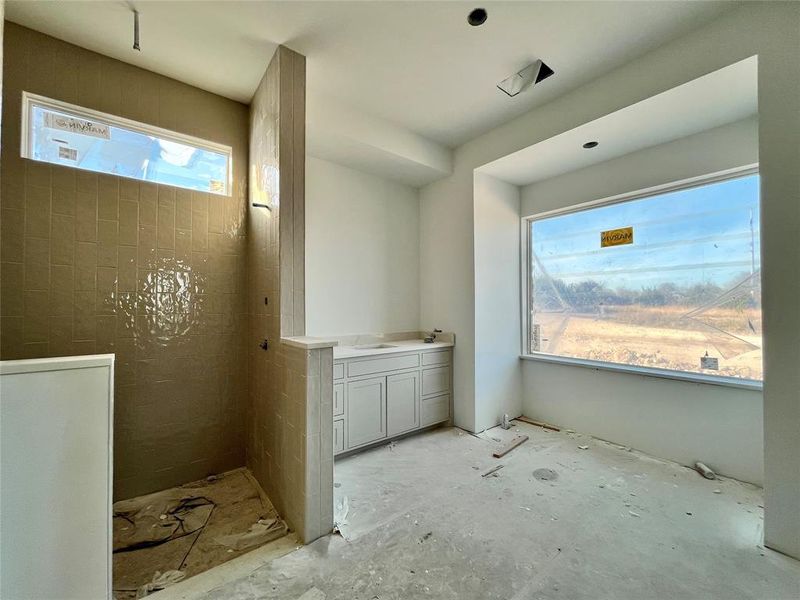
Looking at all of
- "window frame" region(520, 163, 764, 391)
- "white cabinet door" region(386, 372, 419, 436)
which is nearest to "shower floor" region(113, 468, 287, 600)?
"white cabinet door" region(386, 372, 419, 436)

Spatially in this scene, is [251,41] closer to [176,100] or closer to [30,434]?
[176,100]

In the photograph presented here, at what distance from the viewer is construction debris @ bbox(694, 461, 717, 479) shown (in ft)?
8.12

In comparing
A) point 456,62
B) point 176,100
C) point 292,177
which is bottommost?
point 292,177

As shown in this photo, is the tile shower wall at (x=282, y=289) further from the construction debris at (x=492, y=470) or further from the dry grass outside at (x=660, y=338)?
the dry grass outside at (x=660, y=338)

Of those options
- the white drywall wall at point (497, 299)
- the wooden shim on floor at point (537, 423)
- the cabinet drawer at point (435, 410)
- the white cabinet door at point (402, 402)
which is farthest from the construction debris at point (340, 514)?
the wooden shim on floor at point (537, 423)

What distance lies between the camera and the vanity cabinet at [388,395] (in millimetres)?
2789

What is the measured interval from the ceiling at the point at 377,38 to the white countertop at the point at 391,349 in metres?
2.20

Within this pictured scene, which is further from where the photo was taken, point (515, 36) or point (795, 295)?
point (515, 36)

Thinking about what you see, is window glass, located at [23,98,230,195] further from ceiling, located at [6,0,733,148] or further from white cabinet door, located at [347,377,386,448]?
white cabinet door, located at [347,377,386,448]

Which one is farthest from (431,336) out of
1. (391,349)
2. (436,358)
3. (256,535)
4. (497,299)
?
(256,535)

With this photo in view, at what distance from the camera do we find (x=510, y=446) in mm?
3018

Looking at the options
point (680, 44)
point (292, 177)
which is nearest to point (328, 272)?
point (292, 177)

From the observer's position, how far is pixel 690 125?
2.54 meters

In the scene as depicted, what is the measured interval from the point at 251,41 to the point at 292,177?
90 cm
